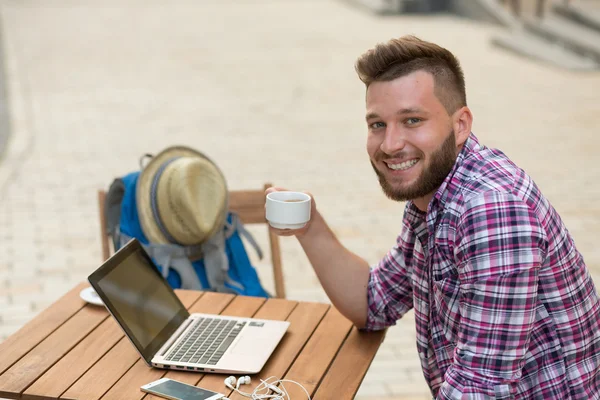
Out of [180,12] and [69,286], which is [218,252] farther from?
[180,12]

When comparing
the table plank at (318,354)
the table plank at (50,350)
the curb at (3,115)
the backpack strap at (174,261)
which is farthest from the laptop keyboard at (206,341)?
the curb at (3,115)

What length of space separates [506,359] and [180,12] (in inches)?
820

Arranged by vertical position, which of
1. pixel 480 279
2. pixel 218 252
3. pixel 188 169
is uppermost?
pixel 480 279

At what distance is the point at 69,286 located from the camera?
17.1ft

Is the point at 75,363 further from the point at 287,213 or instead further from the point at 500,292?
the point at 500,292

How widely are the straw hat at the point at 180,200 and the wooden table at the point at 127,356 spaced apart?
0.66 m

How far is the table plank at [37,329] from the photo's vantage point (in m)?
2.47

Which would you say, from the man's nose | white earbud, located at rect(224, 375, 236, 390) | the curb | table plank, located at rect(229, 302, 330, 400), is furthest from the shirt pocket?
the curb

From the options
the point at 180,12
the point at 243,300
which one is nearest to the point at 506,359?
the point at 243,300

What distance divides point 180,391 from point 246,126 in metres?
7.56

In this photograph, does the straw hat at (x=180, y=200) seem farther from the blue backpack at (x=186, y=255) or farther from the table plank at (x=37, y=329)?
the table plank at (x=37, y=329)

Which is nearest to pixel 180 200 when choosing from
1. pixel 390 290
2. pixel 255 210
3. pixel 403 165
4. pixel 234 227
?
pixel 234 227

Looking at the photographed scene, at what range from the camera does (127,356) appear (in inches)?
97.0

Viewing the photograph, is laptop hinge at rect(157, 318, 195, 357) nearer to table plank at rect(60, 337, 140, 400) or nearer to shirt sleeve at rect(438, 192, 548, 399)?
table plank at rect(60, 337, 140, 400)
